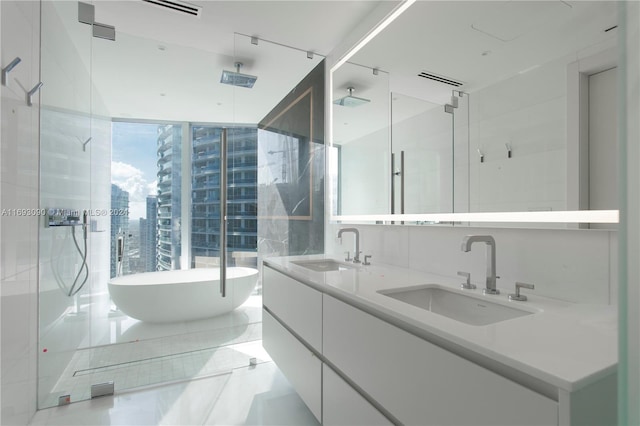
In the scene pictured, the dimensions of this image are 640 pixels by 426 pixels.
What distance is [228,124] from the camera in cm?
280

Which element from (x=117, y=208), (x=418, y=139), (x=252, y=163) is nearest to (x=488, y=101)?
(x=418, y=139)

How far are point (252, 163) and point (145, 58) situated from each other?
1.16 metres

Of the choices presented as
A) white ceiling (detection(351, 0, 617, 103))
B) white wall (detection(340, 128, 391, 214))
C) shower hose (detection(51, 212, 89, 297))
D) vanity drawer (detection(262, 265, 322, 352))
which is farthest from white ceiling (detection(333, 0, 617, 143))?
shower hose (detection(51, 212, 89, 297))

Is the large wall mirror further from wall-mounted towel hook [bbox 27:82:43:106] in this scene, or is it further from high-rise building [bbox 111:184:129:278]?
wall-mounted towel hook [bbox 27:82:43:106]

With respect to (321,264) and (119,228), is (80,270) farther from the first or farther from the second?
(321,264)

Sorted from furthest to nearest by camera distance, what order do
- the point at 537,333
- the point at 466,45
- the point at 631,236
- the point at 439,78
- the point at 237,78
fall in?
the point at 237,78, the point at 439,78, the point at 466,45, the point at 537,333, the point at 631,236

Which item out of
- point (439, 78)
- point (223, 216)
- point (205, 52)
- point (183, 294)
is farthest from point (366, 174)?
point (183, 294)

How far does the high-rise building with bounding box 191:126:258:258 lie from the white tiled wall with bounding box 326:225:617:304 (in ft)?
4.79

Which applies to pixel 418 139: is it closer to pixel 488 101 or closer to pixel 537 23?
pixel 488 101

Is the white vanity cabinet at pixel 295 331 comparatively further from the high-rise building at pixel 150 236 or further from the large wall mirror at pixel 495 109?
the high-rise building at pixel 150 236

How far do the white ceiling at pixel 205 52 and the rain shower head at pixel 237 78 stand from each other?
5 cm

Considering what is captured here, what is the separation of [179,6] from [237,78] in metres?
0.73

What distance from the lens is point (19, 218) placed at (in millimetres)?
1714

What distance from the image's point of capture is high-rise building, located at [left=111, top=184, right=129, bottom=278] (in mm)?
2455
